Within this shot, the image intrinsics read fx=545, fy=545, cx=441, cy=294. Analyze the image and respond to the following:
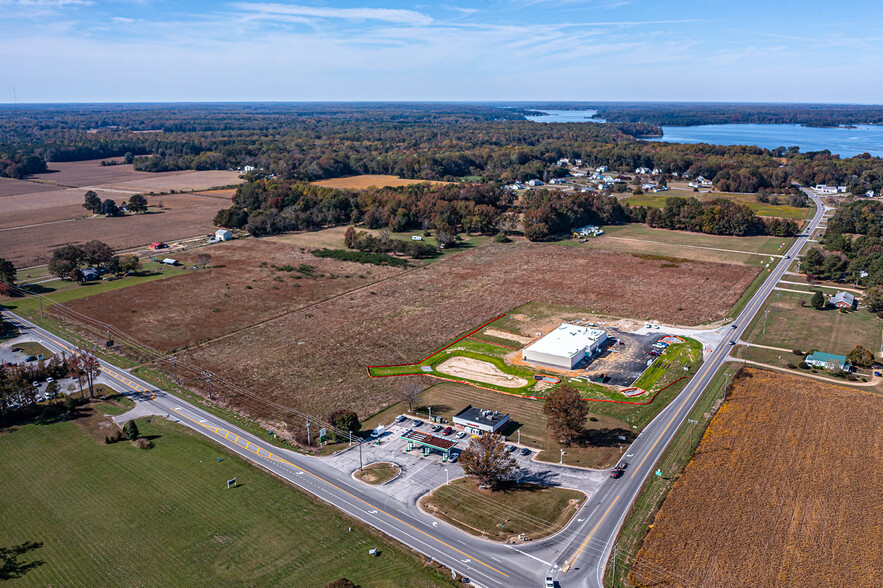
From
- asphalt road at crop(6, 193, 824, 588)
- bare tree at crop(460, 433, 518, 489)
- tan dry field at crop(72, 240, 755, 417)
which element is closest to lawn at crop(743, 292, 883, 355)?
tan dry field at crop(72, 240, 755, 417)

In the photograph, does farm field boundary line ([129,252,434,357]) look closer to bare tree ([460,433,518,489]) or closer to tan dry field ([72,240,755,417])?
tan dry field ([72,240,755,417])

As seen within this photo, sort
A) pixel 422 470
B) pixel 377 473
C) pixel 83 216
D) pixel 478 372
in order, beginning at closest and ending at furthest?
pixel 377 473 < pixel 422 470 < pixel 478 372 < pixel 83 216

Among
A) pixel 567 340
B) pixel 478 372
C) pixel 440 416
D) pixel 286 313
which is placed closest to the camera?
pixel 440 416

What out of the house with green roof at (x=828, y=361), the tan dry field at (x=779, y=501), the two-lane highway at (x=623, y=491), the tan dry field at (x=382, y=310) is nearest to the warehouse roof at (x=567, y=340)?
the two-lane highway at (x=623, y=491)

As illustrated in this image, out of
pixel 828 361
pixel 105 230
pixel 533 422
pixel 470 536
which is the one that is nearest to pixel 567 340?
pixel 533 422

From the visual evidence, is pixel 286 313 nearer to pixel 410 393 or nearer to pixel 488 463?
pixel 410 393

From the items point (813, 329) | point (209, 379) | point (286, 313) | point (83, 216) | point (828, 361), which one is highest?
point (83, 216)

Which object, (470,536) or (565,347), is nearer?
(470,536)
